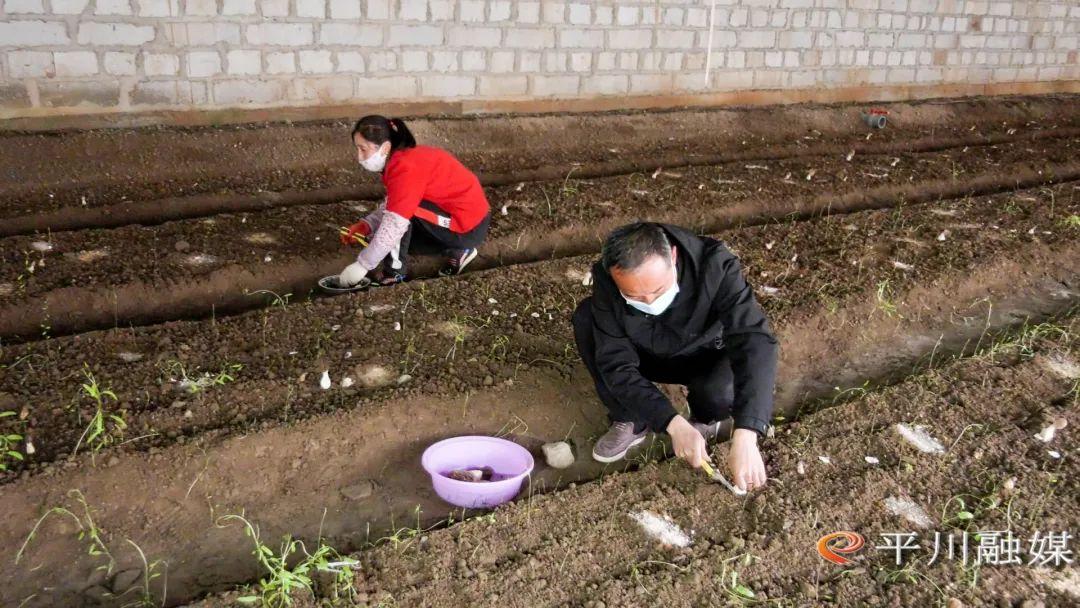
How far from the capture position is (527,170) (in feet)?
20.3

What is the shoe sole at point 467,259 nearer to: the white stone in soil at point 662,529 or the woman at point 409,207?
the woman at point 409,207

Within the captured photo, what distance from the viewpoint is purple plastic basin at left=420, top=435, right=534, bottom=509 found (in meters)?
2.59

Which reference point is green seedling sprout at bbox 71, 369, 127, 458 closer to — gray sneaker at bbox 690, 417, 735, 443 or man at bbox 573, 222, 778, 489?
man at bbox 573, 222, 778, 489

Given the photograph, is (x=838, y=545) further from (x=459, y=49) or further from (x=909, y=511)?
(x=459, y=49)

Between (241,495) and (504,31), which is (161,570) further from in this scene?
(504,31)

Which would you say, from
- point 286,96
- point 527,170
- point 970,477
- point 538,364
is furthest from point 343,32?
point 970,477

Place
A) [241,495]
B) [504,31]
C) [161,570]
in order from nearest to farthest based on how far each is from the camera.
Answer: [161,570] < [241,495] < [504,31]

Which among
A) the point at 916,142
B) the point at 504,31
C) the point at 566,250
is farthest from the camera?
the point at 916,142

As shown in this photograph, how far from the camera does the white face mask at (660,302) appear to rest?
8.02ft

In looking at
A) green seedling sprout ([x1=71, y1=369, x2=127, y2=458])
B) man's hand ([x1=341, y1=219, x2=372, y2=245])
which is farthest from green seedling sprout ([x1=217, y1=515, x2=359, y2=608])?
man's hand ([x1=341, y1=219, x2=372, y2=245])

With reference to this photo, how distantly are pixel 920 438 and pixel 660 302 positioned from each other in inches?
50.6

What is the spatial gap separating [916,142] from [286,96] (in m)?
5.84

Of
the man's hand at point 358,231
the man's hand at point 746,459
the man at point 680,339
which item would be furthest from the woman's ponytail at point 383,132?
the man's hand at point 746,459

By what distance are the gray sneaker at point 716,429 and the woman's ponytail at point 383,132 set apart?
1.75 metres
